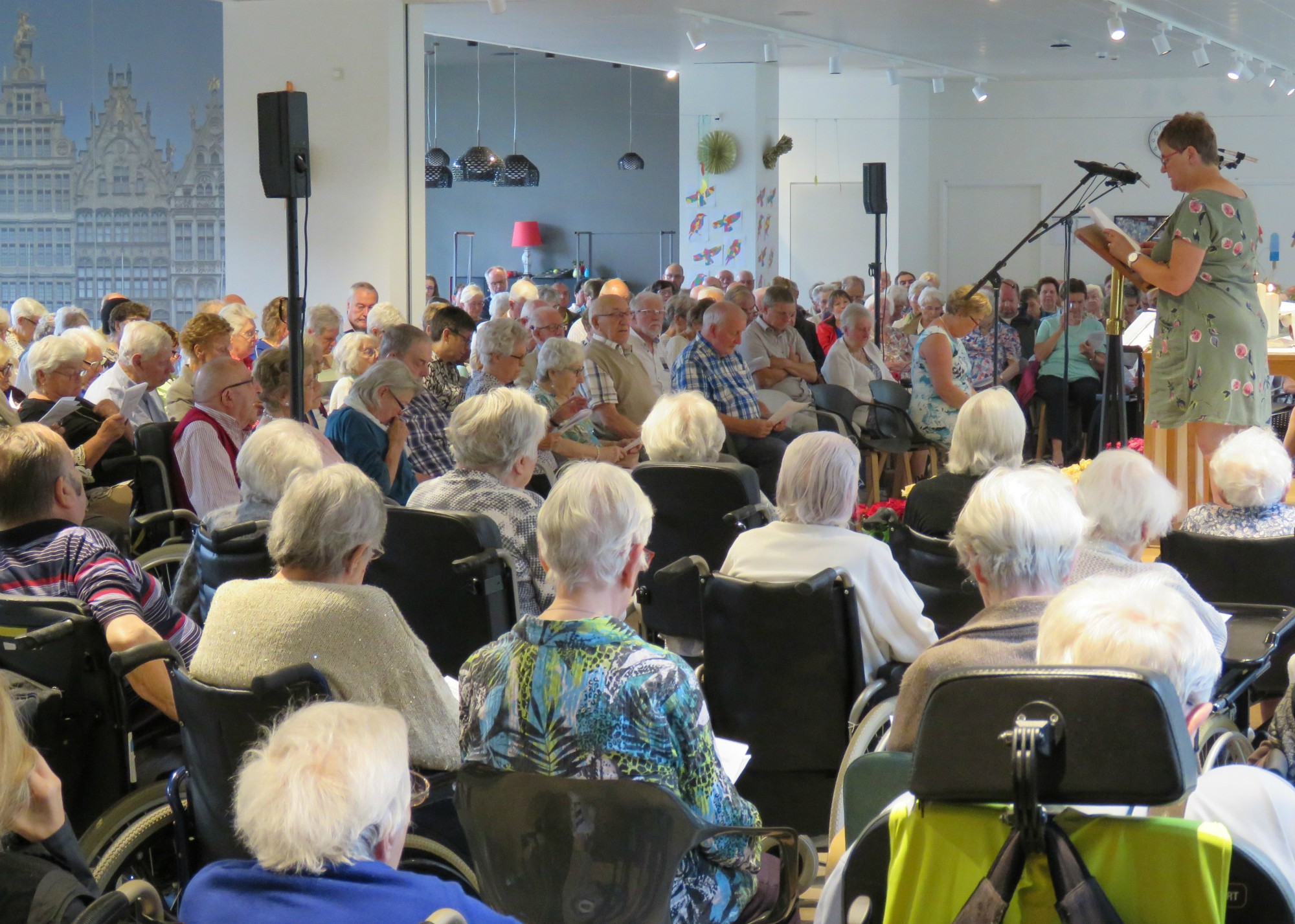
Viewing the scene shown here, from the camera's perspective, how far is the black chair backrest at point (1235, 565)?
3.45m

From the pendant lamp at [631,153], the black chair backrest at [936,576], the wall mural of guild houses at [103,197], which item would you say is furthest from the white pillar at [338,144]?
the pendant lamp at [631,153]

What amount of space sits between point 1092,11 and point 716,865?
32.7ft

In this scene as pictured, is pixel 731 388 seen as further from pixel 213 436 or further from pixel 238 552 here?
pixel 238 552

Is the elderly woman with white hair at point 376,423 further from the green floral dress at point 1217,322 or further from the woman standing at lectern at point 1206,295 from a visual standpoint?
the green floral dress at point 1217,322

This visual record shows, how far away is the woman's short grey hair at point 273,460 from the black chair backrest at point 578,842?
5.19ft

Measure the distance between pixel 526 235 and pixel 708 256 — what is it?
4499 millimetres

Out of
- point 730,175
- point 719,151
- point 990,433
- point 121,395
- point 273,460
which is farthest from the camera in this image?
point 730,175

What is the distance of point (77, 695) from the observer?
2.53 meters

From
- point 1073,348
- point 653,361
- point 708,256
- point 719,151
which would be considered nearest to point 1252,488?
point 653,361

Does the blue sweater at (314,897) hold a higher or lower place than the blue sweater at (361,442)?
lower

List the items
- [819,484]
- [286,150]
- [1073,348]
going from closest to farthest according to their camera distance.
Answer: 1. [819,484]
2. [286,150]
3. [1073,348]

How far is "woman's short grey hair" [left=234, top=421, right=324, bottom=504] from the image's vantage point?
10.8 feet

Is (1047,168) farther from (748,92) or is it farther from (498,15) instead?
(498,15)

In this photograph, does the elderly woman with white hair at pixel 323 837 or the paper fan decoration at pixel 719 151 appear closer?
the elderly woman with white hair at pixel 323 837
